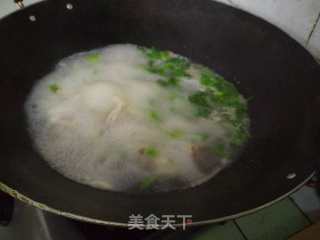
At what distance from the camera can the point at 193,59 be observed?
1.66m

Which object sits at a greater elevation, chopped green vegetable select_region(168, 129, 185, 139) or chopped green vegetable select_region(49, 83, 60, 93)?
chopped green vegetable select_region(49, 83, 60, 93)

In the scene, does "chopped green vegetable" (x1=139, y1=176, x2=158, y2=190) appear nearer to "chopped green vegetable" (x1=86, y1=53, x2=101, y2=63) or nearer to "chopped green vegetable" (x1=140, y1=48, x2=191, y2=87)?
"chopped green vegetable" (x1=140, y1=48, x2=191, y2=87)

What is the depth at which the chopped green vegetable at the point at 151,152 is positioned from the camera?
130cm

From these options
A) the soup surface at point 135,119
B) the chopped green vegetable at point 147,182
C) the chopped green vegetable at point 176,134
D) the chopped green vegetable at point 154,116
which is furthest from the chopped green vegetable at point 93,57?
the chopped green vegetable at point 147,182

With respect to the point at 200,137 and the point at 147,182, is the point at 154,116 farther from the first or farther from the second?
the point at 147,182

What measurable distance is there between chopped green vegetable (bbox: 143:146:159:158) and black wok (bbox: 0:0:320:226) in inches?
8.5

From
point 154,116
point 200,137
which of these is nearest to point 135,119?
point 154,116

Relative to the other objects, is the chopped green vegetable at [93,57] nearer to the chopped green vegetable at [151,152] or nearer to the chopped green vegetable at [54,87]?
the chopped green vegetable at [54,87]

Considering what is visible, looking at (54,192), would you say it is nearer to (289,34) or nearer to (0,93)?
(0,93)

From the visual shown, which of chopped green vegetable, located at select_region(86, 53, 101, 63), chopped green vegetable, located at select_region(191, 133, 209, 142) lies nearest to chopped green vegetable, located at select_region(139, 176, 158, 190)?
chopped green vegetable, located at select_region(191, 133, 209, 142)

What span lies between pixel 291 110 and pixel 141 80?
0.61m

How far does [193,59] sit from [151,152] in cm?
55

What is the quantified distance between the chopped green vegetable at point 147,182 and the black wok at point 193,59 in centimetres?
12

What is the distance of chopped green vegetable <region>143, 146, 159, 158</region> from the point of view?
51.0 inches
